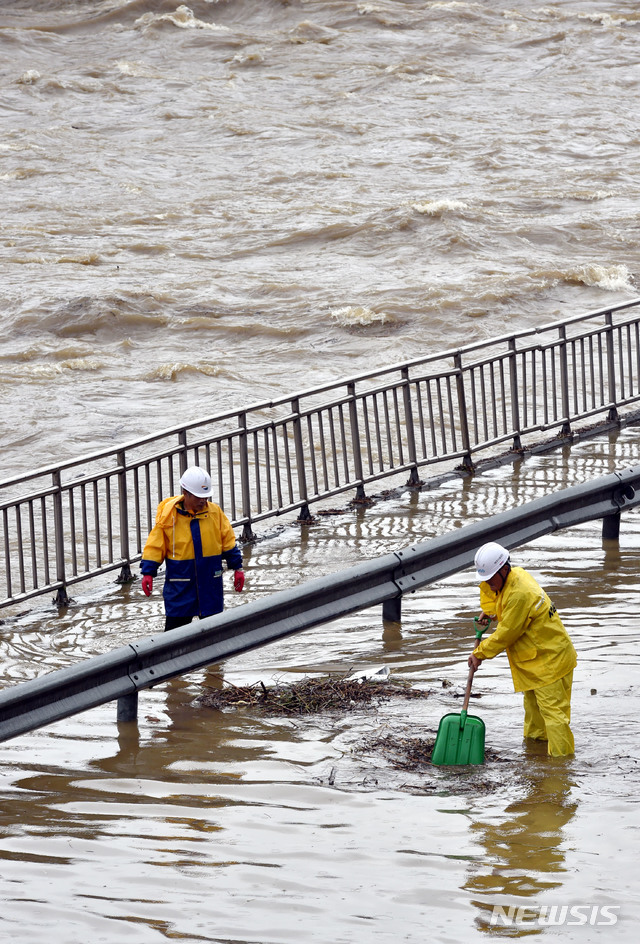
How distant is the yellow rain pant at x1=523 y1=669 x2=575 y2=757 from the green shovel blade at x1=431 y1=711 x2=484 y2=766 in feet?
1.25

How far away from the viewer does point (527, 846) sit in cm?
526

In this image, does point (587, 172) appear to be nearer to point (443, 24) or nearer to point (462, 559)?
point (443, 24)

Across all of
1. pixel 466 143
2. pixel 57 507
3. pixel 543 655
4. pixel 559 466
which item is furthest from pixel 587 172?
pixel 543 655

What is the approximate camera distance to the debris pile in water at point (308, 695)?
7094 millimetres

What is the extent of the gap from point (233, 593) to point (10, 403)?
473 inches

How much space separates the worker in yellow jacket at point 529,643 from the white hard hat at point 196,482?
7.49ft

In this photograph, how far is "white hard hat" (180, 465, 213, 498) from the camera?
8086 mm

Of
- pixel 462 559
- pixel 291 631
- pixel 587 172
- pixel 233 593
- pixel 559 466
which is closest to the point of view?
pixel 291 631

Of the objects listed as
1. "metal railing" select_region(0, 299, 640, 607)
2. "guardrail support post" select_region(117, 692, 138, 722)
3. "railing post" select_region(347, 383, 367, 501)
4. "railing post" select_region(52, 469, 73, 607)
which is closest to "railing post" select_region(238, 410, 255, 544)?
"metal railing" select_region(0, 299, 640, 607)

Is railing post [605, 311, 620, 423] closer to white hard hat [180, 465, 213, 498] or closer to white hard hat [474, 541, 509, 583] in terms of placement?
white hard hat [180, 465, 213, 498]

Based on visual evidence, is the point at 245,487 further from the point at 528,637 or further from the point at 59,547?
the point at 528,637

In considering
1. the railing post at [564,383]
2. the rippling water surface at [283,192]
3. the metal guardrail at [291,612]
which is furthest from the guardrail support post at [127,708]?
the rippling water surface at [283,192]

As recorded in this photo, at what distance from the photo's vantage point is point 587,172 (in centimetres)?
3406

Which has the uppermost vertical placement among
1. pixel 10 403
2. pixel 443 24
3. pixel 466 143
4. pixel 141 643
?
pixel 443 24
